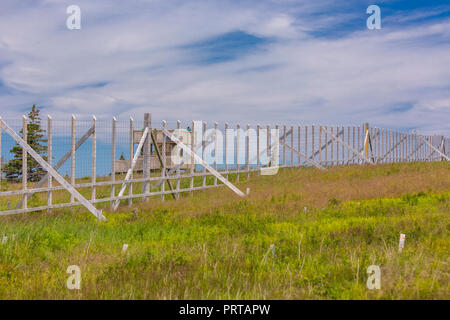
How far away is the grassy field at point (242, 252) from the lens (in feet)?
16.7

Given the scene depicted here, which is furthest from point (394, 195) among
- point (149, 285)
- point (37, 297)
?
point (37, 297)

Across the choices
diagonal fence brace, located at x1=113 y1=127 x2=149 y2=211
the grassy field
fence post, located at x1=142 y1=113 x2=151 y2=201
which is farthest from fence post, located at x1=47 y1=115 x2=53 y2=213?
fence post, located at x1=142 y1=113 x2=151 y2=201

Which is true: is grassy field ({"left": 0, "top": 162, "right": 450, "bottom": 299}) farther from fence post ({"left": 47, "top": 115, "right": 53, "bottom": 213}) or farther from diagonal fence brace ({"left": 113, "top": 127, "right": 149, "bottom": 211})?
diagonal fence brace ({"left": 113, "top": 127, "right": 149, "bottom": 211})

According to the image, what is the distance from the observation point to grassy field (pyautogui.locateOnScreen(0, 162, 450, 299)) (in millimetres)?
5094

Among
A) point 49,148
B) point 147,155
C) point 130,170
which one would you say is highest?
point 49,148

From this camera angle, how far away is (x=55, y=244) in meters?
7.85

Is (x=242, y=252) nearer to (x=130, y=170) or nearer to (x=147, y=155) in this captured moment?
(x=130, y=170)

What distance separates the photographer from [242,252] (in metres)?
6.85

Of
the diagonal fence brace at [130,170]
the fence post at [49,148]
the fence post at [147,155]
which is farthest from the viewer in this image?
the fence post at [147,155]

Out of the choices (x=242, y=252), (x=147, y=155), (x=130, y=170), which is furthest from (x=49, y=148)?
(x=242, y=252)

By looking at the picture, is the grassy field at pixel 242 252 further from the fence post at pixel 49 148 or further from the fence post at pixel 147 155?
the fence post at pixel 147 155

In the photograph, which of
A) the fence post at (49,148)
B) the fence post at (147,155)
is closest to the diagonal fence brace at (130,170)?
the fence post at (147,155)

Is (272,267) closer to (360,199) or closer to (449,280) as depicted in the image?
(449,280)
